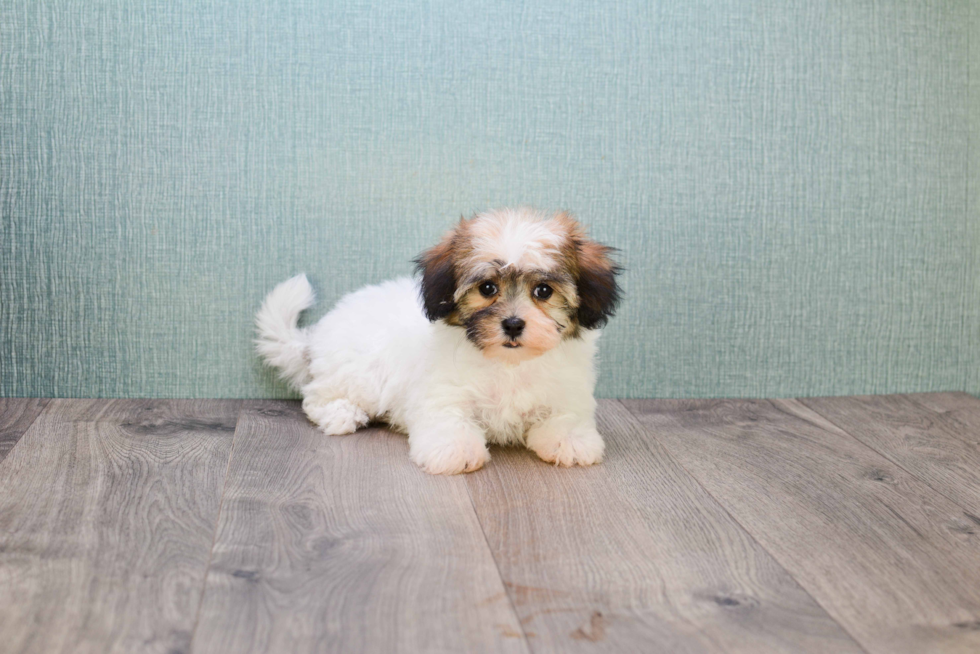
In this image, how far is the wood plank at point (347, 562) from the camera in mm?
1248

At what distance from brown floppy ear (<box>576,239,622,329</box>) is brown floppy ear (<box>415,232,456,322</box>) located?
28 cm

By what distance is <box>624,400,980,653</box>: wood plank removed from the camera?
1.35 m

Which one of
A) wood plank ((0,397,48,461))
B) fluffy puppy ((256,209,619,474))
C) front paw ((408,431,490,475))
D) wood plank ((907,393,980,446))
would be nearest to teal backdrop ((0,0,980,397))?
wood plank ((0,397,48,461))

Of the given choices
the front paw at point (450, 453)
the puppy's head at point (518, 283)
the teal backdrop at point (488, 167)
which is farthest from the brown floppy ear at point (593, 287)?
the teal backdrop at point (488, 167)

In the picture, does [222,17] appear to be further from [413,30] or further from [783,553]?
[783,553]

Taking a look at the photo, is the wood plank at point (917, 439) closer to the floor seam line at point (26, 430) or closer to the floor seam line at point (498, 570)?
the floor seam line at point (498, 570)

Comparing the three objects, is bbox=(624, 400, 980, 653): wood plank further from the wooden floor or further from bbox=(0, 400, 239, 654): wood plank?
bbox=(0, 400, 239, 654): wood plank

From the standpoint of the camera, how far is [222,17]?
2.39 m

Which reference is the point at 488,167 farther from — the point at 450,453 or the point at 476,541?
the point at 476,541

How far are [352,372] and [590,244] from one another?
0.72 metres

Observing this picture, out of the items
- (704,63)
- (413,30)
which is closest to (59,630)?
(413,30)

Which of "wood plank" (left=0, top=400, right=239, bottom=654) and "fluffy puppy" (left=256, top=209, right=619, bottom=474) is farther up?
"fluffy puppy" (left=256, top=209, right=619, bottom=474)

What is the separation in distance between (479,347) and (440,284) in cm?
16

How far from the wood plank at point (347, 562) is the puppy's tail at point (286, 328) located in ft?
1.23
